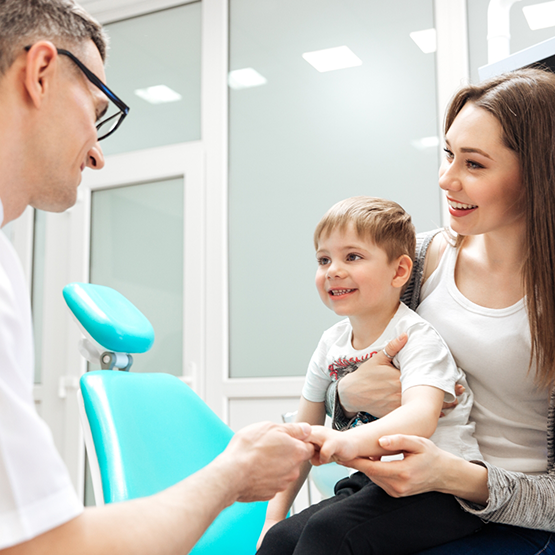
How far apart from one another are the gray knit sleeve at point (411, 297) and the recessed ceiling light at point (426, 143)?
1784 millimetres

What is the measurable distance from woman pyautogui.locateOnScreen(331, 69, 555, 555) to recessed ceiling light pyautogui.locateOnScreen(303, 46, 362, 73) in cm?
218

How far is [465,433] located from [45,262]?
3.23m

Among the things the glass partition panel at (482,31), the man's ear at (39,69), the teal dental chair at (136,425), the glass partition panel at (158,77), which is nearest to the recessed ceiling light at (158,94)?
the glass partition panel at (158,77)

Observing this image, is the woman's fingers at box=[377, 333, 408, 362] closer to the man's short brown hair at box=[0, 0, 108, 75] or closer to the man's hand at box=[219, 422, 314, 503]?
the man's hand at box=[219, 422, 314, 503]

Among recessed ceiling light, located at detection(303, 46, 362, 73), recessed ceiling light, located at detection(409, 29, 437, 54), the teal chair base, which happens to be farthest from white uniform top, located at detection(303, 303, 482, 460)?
recessed ceiling light, located at detection(303, 46, 362, 73)

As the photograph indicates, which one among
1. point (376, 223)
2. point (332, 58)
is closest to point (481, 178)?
point (376, 223)

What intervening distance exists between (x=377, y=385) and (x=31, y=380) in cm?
66

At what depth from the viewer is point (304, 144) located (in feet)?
10.9

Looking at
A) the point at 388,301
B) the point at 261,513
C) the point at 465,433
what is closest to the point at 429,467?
the point at 465,433

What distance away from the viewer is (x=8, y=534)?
0.61 metres

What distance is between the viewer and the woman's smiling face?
1.13 meters

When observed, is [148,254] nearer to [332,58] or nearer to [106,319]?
[332,58]

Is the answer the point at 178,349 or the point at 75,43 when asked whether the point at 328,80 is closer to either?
the point at 178,349

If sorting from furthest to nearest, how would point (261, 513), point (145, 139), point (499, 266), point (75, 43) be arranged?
point (145, 139) → point (261, 513) → point (499, 266) → point (75, 43)
